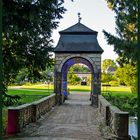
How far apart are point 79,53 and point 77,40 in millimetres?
1666

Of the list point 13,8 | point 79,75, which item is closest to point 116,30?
point 13,8

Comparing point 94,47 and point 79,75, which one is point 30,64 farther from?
point 79,75

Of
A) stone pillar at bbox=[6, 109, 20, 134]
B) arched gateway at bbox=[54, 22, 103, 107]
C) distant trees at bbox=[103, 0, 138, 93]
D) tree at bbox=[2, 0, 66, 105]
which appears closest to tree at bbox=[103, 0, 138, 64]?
distant trees at bbox=[103, 0, 138, 93]

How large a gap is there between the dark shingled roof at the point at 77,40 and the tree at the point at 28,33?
16039 mm

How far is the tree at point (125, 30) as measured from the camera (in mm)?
15251

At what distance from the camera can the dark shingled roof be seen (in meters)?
29.4

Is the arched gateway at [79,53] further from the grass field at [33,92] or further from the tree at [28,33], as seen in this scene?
the tree at [28,33]

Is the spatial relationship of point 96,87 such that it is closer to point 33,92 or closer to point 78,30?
point 78,30

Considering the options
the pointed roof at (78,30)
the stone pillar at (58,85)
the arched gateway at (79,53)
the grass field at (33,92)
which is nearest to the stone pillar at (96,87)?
the arched gateway at (79,53)

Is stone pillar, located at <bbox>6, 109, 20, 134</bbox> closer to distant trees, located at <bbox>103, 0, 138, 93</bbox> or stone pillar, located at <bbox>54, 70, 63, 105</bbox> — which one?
distant trees, located at <bbox>103, 0, 138, 93</bbox>

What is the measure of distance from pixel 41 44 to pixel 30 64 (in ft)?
2.68

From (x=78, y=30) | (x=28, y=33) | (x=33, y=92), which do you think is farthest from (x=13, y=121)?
(x=33, y=92)

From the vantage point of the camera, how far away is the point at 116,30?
19.2 m

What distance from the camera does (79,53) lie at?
2909 cm
